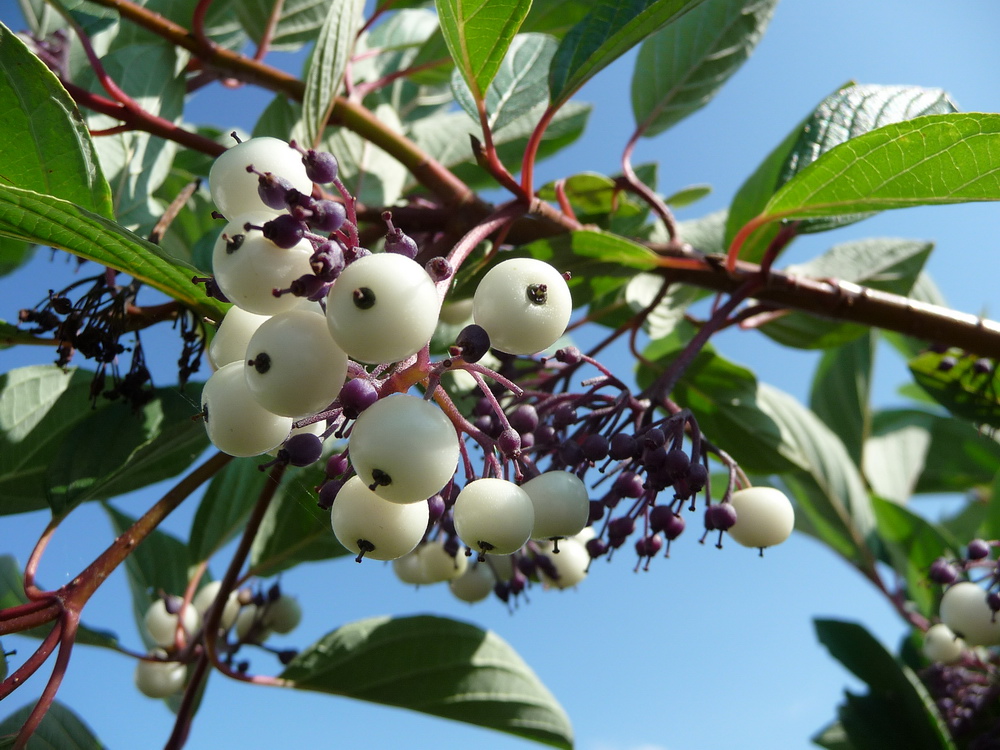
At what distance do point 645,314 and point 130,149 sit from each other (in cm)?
109

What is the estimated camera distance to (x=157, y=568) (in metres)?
2.07

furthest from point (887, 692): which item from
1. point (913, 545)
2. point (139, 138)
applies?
point (139, 138)

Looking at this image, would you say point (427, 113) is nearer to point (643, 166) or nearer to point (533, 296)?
point (643, 166)

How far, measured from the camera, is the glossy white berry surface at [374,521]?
2.47 feet

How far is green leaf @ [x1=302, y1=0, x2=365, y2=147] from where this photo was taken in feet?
4.13

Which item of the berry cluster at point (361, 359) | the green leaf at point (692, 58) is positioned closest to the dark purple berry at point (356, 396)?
the berry cluster at point (361, 359)

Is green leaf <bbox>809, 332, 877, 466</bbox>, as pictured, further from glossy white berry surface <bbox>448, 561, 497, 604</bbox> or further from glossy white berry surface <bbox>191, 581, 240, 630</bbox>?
glossy white berry surface <bbox>191, 581, 240, 630</bbox>

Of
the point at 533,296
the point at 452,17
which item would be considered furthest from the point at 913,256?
the point at 533,296

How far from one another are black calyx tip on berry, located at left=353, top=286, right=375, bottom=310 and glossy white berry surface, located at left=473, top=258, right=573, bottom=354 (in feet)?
0.50

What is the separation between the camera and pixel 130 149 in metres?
1.52

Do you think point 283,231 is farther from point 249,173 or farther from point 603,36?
point 603,36

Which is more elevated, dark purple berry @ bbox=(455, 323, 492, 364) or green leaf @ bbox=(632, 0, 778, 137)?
green leaf @ bbox=(632, 0, 778, 137)

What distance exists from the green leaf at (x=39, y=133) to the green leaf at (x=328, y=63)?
39cm

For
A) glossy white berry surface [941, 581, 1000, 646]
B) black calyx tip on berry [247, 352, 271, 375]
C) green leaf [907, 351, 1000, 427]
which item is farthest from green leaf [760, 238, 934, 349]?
black calyx tip on berry [247, 352, 271, 375]
